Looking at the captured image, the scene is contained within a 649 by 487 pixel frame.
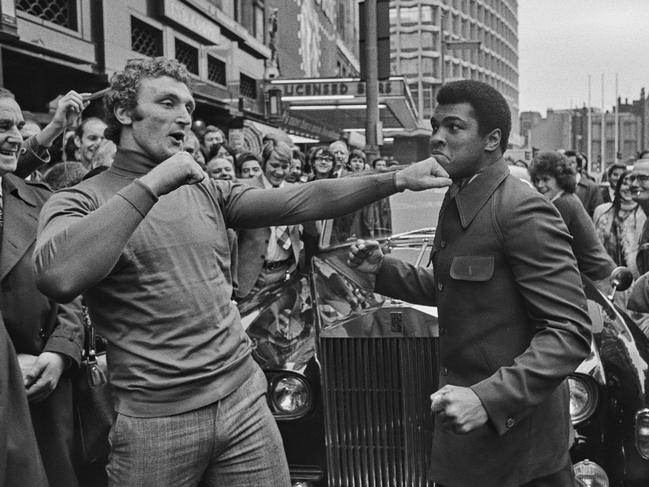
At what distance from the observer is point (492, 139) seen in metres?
2.35

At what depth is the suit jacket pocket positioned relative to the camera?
223 centimetres

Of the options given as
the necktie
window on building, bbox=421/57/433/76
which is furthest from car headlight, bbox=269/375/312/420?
window on building, bbox=421/57/433/76

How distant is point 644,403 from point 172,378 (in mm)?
2153

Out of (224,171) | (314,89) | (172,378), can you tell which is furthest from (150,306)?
(314,89)

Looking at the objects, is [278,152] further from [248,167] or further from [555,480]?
[555,480]

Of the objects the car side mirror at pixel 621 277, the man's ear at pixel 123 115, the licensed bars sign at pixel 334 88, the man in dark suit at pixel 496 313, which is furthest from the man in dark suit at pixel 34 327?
the licensed bars sign at pixel 334 88

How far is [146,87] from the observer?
236 cm

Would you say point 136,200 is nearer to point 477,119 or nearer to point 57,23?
point 477,119

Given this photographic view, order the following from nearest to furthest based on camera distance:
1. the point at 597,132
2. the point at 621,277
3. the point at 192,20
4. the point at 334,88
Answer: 1. the point at 621,277
2. the point at 192,20
3. the point at 334,88
4. the point at 597,132

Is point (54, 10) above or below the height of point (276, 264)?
above

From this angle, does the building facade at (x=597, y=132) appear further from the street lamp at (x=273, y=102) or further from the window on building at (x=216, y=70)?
the window on building at (x=216, y=70)

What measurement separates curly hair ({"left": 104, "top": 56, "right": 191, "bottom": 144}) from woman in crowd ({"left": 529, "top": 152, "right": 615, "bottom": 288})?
2.11 meters

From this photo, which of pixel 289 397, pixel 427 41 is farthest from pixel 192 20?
pixel 427 41

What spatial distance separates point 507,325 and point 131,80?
4.53 feet
